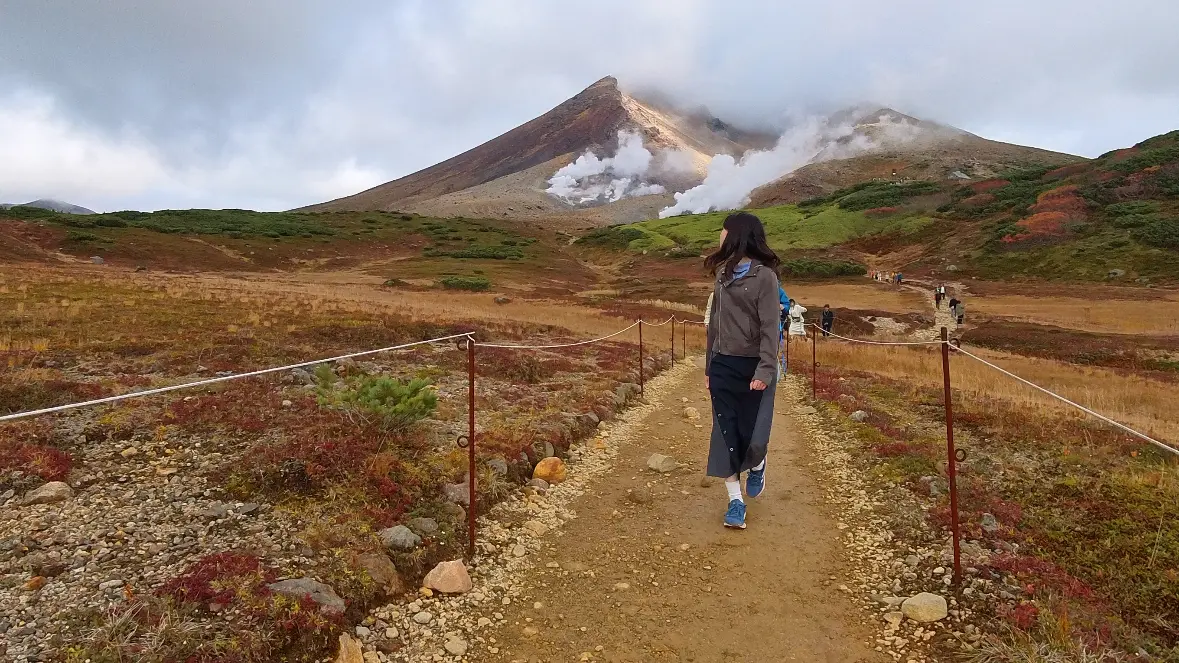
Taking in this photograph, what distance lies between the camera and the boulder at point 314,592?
3.76 m

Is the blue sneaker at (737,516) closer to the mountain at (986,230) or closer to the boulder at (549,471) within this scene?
the boulder at (549,471)

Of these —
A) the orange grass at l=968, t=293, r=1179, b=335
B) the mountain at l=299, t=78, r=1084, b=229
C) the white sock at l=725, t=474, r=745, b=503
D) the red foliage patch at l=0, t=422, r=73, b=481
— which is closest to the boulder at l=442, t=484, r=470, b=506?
the white sock at l=725, t=474, r=745, b=503

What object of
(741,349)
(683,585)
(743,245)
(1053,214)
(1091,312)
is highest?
(1053,214)

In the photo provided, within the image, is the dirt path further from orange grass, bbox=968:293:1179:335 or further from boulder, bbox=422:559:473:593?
orange grass, bbox=968:293:1179:335

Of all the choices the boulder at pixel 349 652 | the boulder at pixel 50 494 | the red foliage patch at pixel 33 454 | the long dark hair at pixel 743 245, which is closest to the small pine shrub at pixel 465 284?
the red foliage patch at pixel 33 454

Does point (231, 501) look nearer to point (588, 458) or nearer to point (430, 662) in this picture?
point (430, 662)

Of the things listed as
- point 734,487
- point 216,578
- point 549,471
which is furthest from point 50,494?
point 734,487

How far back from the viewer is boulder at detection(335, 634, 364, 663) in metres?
3.50

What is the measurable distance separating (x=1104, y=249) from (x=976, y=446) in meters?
60.1

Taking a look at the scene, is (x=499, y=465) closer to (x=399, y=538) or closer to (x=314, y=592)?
(x=399, y=538)

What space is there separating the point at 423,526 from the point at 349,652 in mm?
1496

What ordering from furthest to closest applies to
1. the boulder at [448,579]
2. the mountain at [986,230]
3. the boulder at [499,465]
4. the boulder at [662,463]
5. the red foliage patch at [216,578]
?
the mountain at [986,230] < the boulder at [662,463] < the boulder at [499,465] < the boulder at [448,579] < the red foliage patch at [216,578]

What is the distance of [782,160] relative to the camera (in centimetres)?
A: 17150

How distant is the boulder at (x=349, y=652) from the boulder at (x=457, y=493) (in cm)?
198
